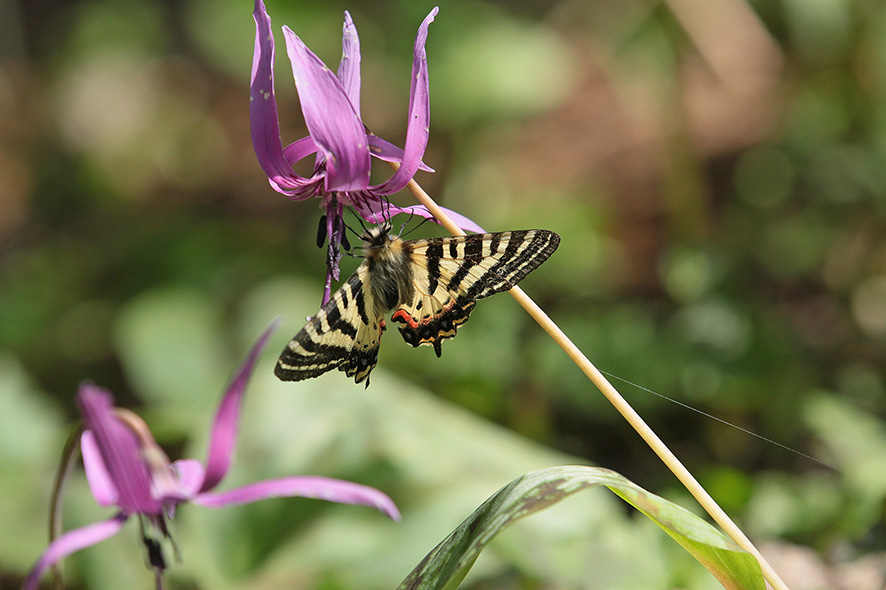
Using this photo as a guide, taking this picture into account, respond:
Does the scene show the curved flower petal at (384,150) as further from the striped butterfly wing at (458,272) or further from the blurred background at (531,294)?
the blurred background at (531,294)

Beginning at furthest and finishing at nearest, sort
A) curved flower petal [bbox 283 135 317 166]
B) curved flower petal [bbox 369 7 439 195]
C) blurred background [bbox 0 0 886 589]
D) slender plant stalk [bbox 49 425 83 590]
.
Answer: blurred background [bbox 0 0 886 589]
slender plant stalk [bbox 49 425 83 590]
curved flower petal [bbox 283 135 317 166]
curved flower petal [bbox 369 7 439 195]

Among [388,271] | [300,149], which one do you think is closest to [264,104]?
[300,149]

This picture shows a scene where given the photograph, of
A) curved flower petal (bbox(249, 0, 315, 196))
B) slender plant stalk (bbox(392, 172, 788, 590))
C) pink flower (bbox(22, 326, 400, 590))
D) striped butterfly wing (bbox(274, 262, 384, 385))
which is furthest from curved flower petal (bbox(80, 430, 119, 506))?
slender plant stalk (bbox(392, 172, 788, 590))

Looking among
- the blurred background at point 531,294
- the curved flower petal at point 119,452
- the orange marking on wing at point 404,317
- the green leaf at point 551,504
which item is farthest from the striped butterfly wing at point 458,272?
the blurred background at point 531,294

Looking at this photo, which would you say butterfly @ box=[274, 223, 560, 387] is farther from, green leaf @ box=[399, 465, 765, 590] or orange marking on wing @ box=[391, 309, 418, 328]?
green leaf @ box=[399, 465, 765, 590]

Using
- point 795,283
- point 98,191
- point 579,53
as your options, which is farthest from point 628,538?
point 579,53

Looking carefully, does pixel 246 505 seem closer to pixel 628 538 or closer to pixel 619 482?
pixel 628 538

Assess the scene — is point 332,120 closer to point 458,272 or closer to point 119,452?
point 458,272
